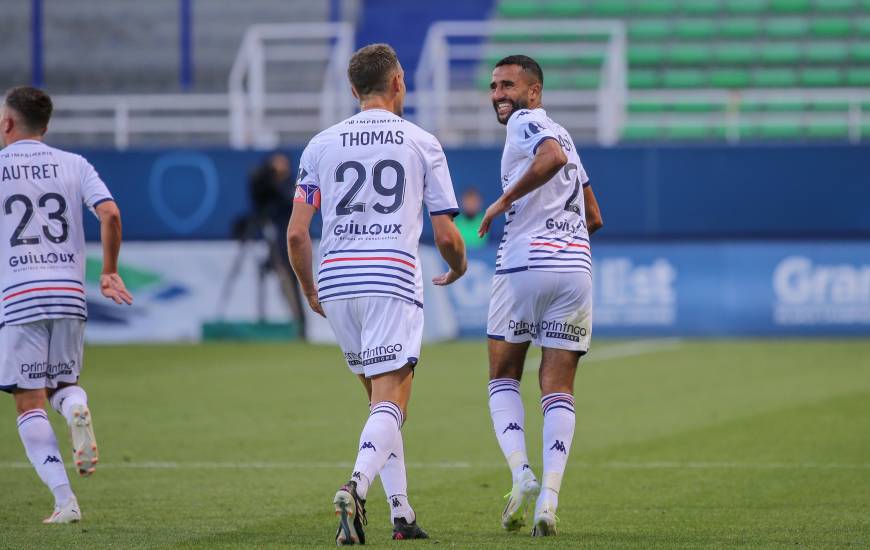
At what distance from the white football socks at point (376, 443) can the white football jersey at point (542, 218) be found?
42.7 inches

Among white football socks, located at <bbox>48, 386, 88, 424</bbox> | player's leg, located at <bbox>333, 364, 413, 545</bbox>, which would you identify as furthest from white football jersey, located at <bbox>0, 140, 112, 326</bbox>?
player's leg, located at <bbox>333, 364, 413, 545</bbox>

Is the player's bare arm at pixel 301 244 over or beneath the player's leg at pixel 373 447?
over

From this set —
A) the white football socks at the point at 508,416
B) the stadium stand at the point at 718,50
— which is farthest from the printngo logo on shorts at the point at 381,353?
the stadium stand at the point at 718,50

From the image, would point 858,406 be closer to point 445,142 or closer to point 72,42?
point 445,142

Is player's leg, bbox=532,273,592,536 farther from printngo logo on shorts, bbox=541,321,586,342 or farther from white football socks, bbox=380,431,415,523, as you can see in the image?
white football socks, bbox=380,431,415,523

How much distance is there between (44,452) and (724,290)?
14.5 m

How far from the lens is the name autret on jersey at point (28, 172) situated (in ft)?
22.7

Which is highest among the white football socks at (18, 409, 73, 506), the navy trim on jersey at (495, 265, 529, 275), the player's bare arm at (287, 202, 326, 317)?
the player's bare arm at (287, 202, 326, 317)

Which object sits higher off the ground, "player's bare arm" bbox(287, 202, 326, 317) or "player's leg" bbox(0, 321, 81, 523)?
"player's bare arm" bbox(287, 202, 326, 317)

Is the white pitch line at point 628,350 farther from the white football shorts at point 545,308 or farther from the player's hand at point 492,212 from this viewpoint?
the player's hand at point 492,212

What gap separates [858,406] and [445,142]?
1062cm

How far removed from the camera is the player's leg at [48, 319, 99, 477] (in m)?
6.75

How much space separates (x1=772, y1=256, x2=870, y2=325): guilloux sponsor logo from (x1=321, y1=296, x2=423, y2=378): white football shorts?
579 inches

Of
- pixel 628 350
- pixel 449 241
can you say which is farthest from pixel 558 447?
pixel 628 350
